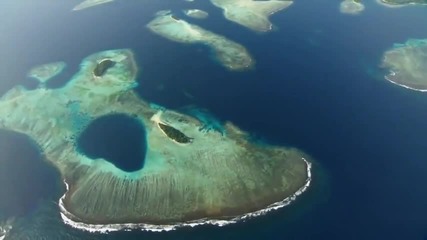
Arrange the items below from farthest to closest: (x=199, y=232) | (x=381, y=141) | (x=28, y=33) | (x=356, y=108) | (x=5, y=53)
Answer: (x=28, y=33), (x=5, y=53), (x=356, y=108), (x=381, y=141), (x=199, y=232)

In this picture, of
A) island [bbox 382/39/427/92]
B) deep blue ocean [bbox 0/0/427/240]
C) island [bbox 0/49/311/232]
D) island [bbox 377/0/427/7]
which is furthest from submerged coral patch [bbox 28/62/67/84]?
island [bbox 377/0/427/7]

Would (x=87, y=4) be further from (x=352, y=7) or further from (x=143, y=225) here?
(x=143, y=225)

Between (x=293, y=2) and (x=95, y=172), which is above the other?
(x=293, y=2)

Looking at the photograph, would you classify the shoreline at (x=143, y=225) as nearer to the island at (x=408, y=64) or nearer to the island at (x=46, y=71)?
the island at (x=46, y=71)

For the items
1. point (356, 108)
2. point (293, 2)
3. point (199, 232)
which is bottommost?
point (199, 232)


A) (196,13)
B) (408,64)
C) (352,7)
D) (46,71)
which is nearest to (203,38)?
(196,13)

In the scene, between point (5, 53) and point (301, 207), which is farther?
point (5, 53)

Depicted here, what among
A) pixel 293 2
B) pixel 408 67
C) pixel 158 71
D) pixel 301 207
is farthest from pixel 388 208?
pixel 293 2

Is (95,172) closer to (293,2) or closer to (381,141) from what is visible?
(381,141)

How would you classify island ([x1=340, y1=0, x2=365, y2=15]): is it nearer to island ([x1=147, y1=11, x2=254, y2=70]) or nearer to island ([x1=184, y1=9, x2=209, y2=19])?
island ([x1=147, y1=11, x2=254, y2=70])
